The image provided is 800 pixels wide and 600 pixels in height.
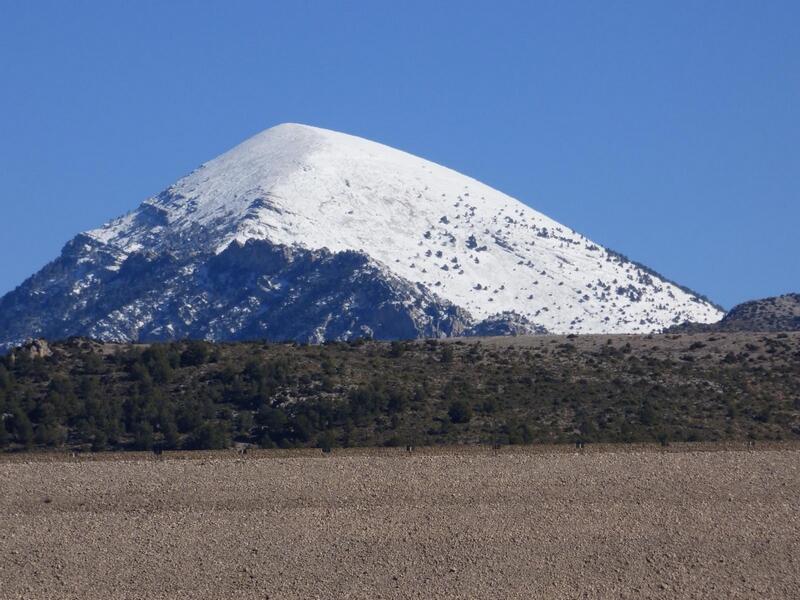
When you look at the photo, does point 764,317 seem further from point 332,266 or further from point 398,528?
point 398,528

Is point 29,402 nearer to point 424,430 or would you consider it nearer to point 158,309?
point 424,430

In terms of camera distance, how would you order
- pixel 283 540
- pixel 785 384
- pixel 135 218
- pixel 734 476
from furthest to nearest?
1. pixel 135 218
2. pixel 785 384
3. pixel 734 476
4. pixel 283 540

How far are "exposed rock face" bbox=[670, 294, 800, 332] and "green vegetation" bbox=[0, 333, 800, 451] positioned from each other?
1096 inches

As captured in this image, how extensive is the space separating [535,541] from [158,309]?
13079cm

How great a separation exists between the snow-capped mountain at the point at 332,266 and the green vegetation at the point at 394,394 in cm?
7822

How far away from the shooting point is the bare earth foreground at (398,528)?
29.6 meters

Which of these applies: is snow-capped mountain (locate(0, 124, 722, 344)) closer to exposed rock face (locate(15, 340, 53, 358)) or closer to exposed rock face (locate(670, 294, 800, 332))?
exposed rock face (locate(670, 294, 800, 332))

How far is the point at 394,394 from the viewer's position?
5891 cm

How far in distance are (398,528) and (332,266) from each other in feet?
413

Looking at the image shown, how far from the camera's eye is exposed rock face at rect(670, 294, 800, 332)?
100375 mm

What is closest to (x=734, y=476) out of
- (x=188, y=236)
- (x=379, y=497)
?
(x=379, y=497)

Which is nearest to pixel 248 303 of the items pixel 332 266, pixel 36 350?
pixel 332 266

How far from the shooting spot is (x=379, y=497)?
32.8 m

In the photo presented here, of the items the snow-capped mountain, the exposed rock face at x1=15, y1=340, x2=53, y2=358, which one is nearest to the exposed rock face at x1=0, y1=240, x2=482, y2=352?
the snow-capped mountain
